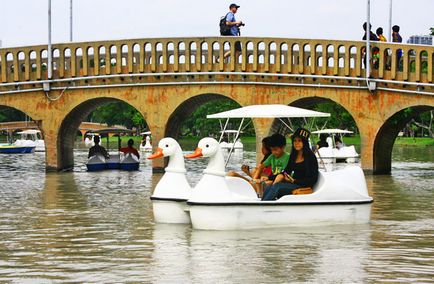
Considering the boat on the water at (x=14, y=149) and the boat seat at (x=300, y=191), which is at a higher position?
the boat seat at (x=300, y=191)

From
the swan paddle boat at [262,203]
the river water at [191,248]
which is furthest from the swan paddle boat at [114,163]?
the swan paddle boat at [262,203]

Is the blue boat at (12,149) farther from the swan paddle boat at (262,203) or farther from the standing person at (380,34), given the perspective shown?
the swan paddle boat at (262,203)

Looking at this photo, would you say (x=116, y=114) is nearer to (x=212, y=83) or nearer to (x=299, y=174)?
(x=212, y=83)

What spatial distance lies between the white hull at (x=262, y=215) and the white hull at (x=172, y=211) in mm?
816

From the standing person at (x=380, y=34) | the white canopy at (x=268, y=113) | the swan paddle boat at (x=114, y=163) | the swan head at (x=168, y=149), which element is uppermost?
the standing person at (x=380, y=34)

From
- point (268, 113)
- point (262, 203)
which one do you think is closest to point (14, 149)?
point (268, 113)

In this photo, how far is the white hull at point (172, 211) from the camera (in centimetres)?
1800

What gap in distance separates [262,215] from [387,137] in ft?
63.8

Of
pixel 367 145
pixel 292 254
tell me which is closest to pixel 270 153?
pixel 292 254

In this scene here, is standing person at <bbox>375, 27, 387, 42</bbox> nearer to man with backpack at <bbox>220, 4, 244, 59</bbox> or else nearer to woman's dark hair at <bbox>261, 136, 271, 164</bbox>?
man with backpack at <bbox>220, 4, 244, 59</bbox>

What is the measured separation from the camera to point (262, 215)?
55.8 feet

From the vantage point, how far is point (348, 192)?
17.6 meters

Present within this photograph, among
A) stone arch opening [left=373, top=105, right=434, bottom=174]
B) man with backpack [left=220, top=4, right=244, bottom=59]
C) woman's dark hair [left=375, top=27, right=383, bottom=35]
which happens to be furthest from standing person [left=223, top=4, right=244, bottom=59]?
stone arch opening [left=373, top=105, right=434, bottom=174]

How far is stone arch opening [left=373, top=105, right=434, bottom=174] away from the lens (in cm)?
3488
